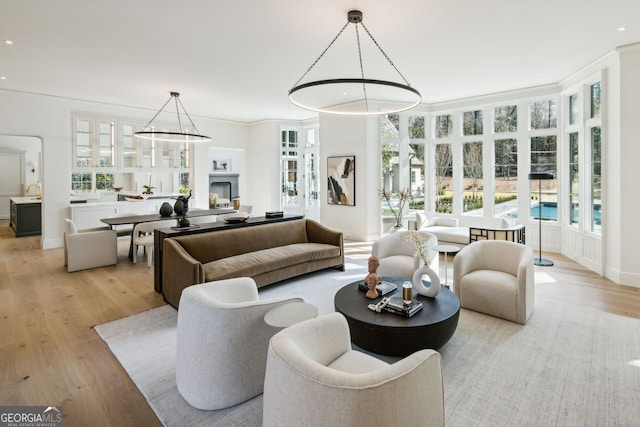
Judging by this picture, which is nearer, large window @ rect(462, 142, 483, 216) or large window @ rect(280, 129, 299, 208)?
large window @ rect(462, 142, 483, 216)

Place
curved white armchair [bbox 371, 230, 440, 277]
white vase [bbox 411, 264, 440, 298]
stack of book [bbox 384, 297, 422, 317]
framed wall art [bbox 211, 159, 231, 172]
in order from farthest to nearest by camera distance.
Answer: framed wall art [bbox 211, 159, 231, 172], curved white armchair [bbox 371, 230, 440, 277], white vase [bbox 411, 264, 440, 298], stack of book [bbox 384, 297, 422, 317]

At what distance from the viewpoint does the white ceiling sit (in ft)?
11.3

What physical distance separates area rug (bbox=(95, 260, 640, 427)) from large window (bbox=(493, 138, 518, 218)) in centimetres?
365

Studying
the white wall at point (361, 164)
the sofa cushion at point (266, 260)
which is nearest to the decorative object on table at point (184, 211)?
the sofa cushion at point (266, 260)

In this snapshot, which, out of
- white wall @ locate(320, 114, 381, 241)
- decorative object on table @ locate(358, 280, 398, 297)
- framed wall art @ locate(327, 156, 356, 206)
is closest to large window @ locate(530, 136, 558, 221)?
white wall @ locate(320, 114, 381, 241)

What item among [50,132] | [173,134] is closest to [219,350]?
[173,134]

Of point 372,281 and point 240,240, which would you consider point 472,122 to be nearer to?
point 240,240

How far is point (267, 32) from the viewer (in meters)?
4.01

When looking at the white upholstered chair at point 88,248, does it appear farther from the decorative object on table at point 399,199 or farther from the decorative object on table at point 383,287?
the decorative object on table at point 399,199

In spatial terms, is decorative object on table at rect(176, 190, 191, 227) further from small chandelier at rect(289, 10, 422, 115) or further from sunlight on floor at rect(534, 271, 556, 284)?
sunlight on floor at rect(534, 271, 556, 284)

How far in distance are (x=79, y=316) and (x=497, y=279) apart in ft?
14.4

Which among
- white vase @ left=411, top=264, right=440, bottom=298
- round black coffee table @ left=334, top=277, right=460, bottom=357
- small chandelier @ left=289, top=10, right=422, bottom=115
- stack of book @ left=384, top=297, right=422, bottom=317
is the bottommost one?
round black coffee table @ left=334, top=277, right=460, bottom=357

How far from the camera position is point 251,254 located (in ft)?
14.9

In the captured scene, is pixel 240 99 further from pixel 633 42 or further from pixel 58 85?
pixel 633 42
